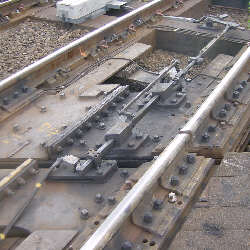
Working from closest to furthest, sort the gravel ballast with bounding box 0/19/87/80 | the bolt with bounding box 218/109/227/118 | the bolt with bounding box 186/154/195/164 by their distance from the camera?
the bolt with bounding box 186/154/195/164 → the bolt with bounding box 218/109/227/118 → the gravel ballast with bounding box 0/19/87/80

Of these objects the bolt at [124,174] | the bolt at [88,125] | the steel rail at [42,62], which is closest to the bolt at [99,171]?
the bolt at [124,174]

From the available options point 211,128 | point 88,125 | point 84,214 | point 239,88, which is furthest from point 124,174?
point 239,88

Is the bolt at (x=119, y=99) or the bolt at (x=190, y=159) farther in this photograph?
the bolt at (x=119, y=99)

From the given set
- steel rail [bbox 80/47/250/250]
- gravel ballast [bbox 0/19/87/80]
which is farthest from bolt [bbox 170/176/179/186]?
gravel ballast [bbox 0/19/87/80]

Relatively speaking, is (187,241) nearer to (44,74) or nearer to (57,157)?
(57,157)

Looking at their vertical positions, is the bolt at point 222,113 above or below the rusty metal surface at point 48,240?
above

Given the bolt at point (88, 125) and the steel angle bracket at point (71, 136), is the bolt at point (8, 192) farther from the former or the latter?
the bolt at point (88, 125)

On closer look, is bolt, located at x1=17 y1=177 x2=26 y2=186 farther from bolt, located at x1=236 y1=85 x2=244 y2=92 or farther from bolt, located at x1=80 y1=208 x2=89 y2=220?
bolt, located at x1=236 y1=85 x2=244 y2=92

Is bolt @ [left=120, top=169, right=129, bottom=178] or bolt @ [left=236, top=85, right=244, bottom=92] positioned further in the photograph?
bolt @ [left=236, top=85, right=244, bottom=92]
